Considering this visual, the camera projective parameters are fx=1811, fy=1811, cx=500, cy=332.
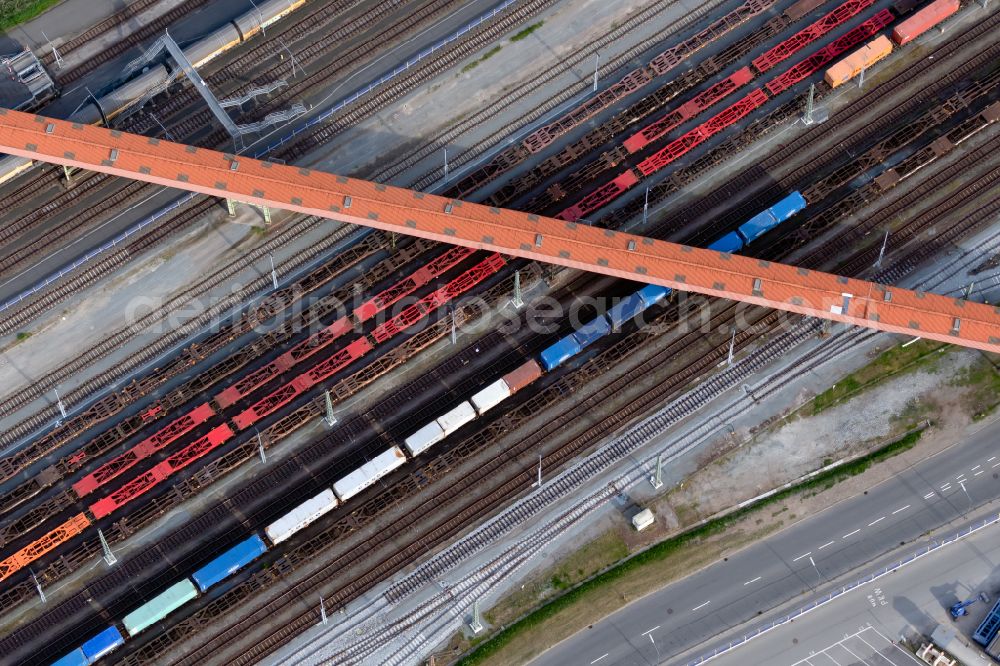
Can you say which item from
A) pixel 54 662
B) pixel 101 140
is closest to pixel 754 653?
pixel 54 662

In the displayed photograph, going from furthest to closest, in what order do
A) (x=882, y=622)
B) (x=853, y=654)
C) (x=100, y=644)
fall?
(x=100, y=644) → (x=882, y=622) → (x=853, y=654)

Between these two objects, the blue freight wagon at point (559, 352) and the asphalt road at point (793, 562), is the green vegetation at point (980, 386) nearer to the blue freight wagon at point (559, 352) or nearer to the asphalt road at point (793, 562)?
the asphalt road at point (793, 562)

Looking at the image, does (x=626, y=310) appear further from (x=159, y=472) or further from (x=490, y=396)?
(x=159, y=472)

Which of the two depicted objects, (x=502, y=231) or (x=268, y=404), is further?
(x=268, y=404)

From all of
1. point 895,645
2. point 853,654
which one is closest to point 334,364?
point 853,654

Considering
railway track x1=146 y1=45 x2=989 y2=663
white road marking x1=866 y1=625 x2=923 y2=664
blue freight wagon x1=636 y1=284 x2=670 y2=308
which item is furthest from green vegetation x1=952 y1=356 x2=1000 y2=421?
railway track x1=146 y1=45 x2=989 y2=663

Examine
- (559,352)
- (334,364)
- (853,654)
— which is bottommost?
(853,654)

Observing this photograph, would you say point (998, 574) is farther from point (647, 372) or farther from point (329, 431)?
point (329, 431)

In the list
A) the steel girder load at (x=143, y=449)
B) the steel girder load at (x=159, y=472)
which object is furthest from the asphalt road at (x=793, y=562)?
the steel girder load at (x=143, y=449)
